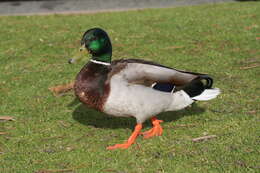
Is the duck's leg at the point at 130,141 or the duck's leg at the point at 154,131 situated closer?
the duck's leg at the point at 130,141

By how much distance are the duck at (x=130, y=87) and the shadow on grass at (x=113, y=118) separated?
0.44 metres

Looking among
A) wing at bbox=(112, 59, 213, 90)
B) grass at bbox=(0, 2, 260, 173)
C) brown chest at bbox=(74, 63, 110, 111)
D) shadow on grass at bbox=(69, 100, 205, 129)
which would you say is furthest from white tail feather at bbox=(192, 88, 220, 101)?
brown chest at bbox=(74, 63, 110, 111)

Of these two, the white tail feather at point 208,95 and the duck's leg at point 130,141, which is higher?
the white tail feather at point 208,95

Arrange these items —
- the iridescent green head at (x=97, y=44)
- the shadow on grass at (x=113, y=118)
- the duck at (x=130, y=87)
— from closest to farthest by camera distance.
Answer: the duck at (x=130, y=87) → the iridescent green head at (x=97, y=44) → the shadow on grass at (x=113, y=118)

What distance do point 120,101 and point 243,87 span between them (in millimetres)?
2193

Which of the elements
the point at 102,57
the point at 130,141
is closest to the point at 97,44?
the point at 102,57

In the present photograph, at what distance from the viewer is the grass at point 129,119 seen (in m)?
4.10

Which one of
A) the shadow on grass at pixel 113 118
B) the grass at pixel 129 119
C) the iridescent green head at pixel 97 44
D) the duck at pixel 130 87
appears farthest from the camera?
the shadow on grass at pixel 113 118

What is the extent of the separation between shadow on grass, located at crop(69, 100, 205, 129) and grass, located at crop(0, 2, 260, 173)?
0.01 m

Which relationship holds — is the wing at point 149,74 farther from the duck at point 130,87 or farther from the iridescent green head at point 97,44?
the iridescent green head at point 97,44

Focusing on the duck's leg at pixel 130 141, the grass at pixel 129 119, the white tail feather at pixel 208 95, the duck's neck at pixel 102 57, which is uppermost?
the duck's neck at pixel 102 57

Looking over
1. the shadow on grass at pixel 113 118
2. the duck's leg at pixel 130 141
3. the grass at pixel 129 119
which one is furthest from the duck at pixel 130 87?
the shadow on grass at pixel 113 118

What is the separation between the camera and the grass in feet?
13.4

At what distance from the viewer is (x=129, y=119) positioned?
5117mm
